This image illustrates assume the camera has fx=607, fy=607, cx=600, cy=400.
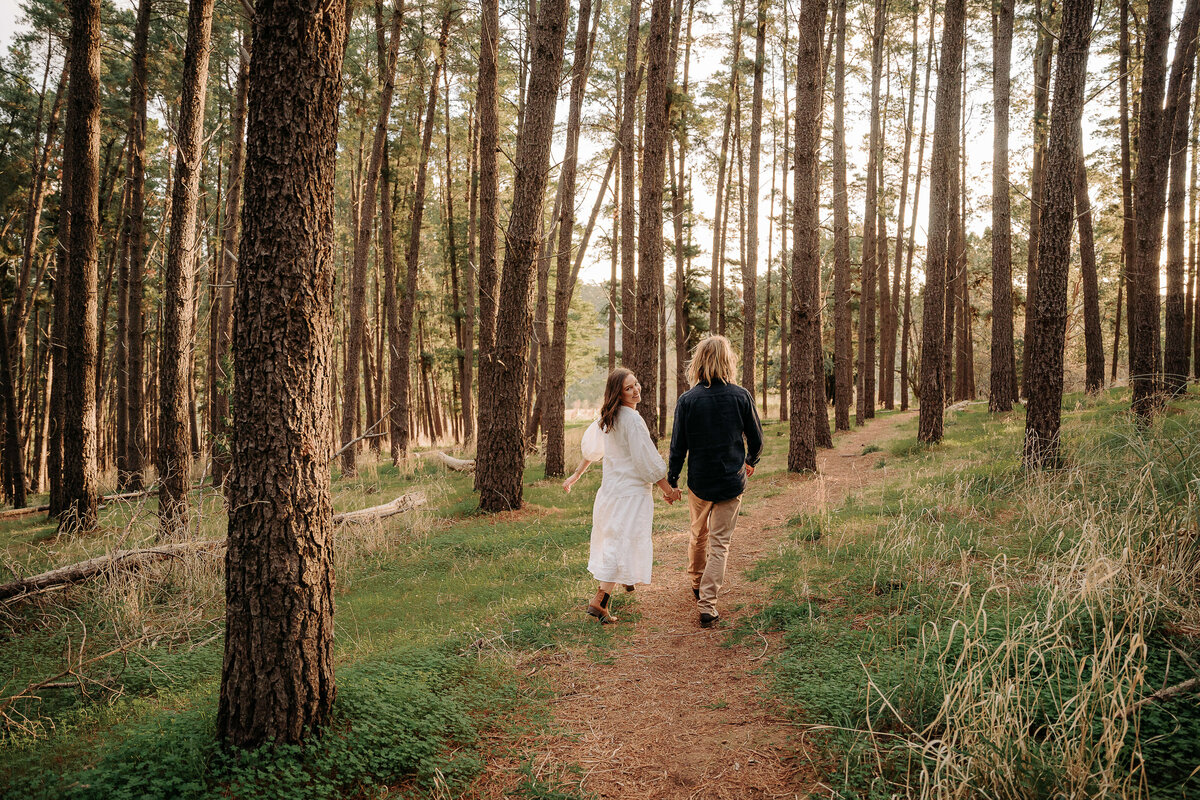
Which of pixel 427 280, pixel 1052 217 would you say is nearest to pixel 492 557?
pixel 1052 217

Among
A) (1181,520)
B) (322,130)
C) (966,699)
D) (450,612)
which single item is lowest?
(450,612)

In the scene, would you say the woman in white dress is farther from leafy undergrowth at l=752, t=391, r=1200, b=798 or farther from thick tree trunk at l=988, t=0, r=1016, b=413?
thick tree trunk at l=988, t=0, r=1016, b=413

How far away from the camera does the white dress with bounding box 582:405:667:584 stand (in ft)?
18.2

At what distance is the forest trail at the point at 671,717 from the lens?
324 centimetres

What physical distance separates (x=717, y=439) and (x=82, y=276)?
982 centimetres

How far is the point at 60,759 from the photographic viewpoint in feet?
10.4

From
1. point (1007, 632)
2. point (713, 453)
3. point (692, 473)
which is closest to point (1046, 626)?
point (1007, 632)

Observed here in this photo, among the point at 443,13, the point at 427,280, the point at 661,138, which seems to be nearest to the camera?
the point at 661,138

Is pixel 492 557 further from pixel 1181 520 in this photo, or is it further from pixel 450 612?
pixel 1181 520

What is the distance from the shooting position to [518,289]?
31.3 ft

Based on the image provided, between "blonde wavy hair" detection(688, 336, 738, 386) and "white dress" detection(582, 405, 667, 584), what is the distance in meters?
0.71

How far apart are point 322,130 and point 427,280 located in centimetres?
2846

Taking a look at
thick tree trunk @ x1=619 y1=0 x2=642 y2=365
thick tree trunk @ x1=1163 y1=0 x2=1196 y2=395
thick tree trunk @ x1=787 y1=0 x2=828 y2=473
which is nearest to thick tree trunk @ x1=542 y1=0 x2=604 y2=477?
thick tree trunk @ x1=619 y1=0 x2=642 y2=365

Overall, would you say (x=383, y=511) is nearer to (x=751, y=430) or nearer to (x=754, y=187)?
(x=751, y=430)
